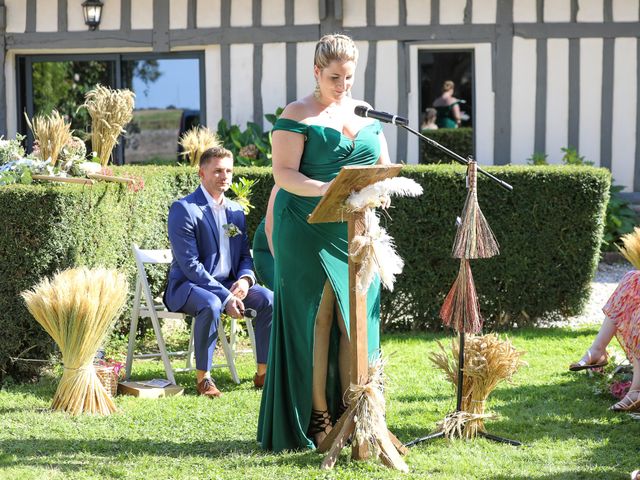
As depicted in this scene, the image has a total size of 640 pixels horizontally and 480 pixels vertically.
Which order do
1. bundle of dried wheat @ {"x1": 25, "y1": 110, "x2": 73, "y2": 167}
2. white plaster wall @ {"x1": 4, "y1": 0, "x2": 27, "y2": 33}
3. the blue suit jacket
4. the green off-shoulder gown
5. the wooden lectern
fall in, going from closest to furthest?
the wooden lectern → the green off-shoulder gown → the blue suit jacket → bundle of dried wheat @ {"x1": 25, "y1": 110, "x2": 73, "y2": 167} → white plaster wall @ {"x1": 4, "y1": 0, "x2": 27, "y2": 33}

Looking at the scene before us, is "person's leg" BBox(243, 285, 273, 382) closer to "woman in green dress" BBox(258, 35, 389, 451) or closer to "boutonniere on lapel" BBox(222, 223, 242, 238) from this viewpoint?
"boutonniere on lapel" BBox(222, 223, 242, 238)

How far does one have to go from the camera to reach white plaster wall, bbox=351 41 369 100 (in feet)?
38.9

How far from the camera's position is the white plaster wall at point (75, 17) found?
12078 millimetres

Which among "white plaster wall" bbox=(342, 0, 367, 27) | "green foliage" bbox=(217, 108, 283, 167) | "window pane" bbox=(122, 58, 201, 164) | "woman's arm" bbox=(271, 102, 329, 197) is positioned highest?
"white plaster wall" bbox=(342, 0, 367, 27)

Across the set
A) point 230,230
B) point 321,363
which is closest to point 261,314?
point 230,230

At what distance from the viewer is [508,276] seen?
Result: 26.2 feet

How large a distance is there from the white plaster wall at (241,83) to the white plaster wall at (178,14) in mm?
671

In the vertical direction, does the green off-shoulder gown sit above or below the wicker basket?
above

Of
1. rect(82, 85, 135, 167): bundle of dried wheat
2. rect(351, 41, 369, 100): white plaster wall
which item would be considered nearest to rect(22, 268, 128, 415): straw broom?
rect(82, 85, 135, 167): bundle of dried wheat

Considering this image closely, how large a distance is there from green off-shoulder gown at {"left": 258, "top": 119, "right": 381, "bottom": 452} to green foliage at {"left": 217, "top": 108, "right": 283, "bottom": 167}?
6.02 meters

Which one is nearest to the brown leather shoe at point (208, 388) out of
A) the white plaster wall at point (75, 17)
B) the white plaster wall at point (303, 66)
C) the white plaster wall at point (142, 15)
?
the white plaster wall at point (303, 66)

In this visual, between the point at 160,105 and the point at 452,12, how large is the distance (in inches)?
153

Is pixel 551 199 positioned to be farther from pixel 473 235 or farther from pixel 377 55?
pixel 377 55

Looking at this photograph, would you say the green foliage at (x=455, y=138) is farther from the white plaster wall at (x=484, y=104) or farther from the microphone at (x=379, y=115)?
the microphone at (x=379, y=115)
